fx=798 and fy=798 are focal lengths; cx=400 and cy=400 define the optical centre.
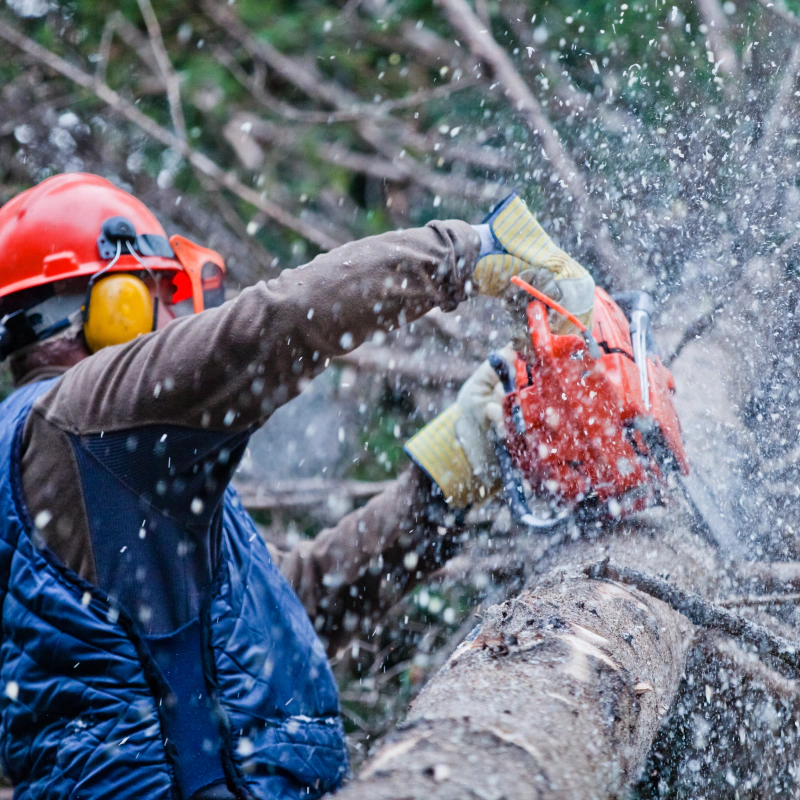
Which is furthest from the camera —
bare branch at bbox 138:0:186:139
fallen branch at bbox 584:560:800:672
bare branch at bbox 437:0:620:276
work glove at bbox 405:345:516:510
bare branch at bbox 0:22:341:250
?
bare branch at bbox 138:0:186:139

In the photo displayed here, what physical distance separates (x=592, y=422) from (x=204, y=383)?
86 centimetres

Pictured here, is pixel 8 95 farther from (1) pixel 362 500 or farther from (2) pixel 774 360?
(2) pixel 774 360

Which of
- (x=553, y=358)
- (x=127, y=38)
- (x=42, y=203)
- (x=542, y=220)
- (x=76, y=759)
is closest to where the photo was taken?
(x=76, y=759)

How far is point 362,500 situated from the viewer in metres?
3.53

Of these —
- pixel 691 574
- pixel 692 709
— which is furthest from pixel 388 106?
pixel 692 709

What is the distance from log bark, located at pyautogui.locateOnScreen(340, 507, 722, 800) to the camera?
94 centimetres

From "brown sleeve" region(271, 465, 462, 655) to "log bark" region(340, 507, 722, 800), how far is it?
0.51 m

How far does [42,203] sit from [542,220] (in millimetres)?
1754

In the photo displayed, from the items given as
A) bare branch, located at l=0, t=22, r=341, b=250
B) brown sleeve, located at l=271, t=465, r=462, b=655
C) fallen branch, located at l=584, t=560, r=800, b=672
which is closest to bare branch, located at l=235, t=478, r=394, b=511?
brown sleeve, located at l=271, t=465, r=462, b=655

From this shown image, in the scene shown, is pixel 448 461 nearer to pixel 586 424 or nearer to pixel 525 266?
pixel 586 424

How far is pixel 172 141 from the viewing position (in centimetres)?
373

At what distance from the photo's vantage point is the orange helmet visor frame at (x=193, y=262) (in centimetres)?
217

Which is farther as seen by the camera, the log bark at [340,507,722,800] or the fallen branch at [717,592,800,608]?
the fallen branch at [717,592,800,608]

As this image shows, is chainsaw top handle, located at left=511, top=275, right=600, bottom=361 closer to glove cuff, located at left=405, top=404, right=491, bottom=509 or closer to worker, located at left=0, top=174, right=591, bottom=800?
worker, located at left=0, top=174, right=591, bottom=800
